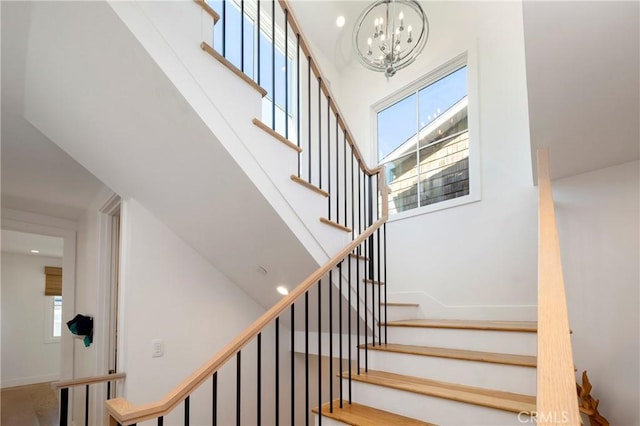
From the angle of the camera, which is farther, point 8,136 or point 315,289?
point 315,289

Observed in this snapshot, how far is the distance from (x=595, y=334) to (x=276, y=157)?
2314 millimetres

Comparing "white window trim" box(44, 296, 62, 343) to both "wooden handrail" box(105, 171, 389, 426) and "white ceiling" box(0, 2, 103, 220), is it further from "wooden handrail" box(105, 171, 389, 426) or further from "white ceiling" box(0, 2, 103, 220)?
"wooden handrail" box(105, 171, 389, 426)

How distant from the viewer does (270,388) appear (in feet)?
10.9

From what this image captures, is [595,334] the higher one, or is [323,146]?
[323,146]

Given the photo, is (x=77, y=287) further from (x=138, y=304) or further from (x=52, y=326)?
(x=52, y=326)

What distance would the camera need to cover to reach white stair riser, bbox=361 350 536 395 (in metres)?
1.71

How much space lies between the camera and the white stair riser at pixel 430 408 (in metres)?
1.54

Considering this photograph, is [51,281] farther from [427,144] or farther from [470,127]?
[470,127]

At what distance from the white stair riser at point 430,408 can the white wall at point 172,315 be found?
141 cm

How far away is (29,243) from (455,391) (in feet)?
22.5

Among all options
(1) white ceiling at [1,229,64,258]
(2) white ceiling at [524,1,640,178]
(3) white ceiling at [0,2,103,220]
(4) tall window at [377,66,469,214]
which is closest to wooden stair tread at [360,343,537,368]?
(2) white ceiling at [524,1,640,178]

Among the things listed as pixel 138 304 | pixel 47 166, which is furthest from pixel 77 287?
pixel 138 304

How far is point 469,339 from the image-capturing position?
216 centimetres

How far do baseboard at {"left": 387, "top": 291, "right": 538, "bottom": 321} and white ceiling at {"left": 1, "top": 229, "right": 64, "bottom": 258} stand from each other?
16.7 feet
